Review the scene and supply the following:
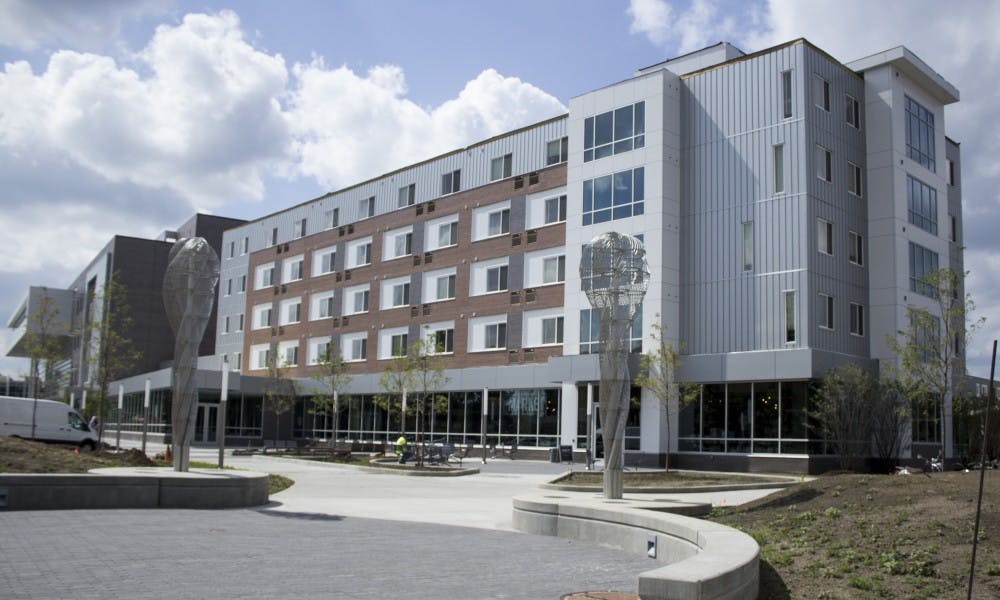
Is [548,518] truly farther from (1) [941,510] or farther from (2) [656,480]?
(2) [656,480]

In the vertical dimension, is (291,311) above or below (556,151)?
below

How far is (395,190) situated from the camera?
56062 mm

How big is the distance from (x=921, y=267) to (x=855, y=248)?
11.8 ft

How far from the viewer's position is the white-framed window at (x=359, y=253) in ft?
189

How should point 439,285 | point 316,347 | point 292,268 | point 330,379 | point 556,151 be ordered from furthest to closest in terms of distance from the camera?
1. point 292,268
2. point 316,347
3. point 439,285
4. point 330,379
5. point 556,151

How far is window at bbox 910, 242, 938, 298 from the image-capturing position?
38750 mm

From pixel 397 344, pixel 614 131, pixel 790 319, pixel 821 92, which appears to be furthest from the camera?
pixel 397 344

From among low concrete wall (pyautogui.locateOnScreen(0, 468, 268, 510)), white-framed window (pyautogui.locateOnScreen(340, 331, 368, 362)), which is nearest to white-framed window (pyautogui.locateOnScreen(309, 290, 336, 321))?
white-framed window (pyautogui.locateOnScreen(340, 331, 368, 362))

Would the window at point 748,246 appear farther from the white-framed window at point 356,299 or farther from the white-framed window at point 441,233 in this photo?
the white-framed window at point 356,299

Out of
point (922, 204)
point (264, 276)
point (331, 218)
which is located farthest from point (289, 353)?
point (922, 204)

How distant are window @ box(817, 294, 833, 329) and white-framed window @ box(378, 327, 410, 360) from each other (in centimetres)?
2451

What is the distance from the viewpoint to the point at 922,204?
39.8 meters

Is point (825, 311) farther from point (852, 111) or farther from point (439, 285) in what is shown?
point (439, 285)

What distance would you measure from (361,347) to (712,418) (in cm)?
2618
